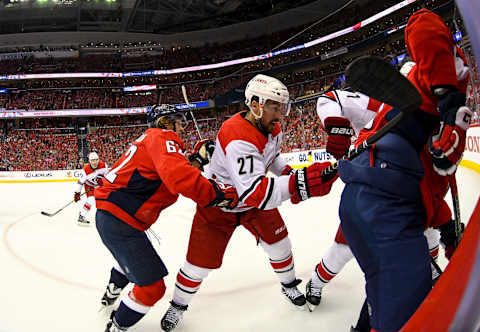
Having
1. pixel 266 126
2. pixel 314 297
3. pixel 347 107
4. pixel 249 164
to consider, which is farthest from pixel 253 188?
pixel 314 297

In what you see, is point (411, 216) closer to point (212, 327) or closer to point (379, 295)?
point (379, 295)

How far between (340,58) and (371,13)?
Result: 2.57m

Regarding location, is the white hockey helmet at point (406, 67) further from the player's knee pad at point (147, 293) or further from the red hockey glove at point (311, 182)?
the player's knee pad at point (147, 293)

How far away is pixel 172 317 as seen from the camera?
2.33 m

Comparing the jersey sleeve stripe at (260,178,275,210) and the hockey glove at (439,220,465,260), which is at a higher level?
the jersey sleeve stripe at (260,178,275,210)

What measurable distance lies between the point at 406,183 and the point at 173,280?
2657 mm

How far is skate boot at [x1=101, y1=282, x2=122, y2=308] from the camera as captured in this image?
2.58 metres

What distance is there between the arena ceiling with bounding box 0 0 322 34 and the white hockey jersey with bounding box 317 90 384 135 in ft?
70.9

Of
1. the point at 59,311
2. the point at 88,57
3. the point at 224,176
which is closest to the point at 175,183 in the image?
the point at 224,176

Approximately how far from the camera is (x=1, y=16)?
2297 centimetres

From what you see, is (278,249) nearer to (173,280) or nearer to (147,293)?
(147,293)

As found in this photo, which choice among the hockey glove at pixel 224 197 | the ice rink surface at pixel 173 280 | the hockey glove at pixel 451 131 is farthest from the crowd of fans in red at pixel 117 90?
the hockey glove at pixel 451 131

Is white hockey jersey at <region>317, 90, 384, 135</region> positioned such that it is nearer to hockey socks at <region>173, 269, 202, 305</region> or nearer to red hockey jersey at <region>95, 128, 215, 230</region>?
red hockey jersey at <region>95, 128, 215, 230</region>

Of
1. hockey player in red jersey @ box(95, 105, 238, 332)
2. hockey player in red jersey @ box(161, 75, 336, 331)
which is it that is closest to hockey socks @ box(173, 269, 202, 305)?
hockey player in red jersey @ box(161, 75, 336, 331)
